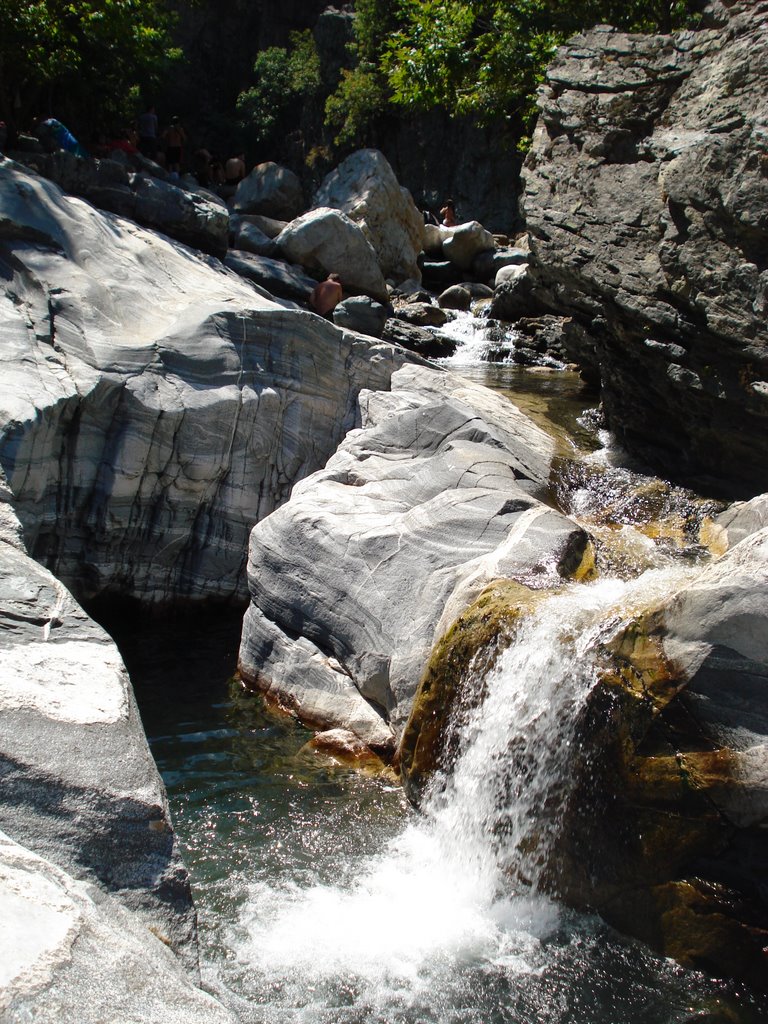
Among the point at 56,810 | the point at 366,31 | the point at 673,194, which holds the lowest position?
the point at 56,810

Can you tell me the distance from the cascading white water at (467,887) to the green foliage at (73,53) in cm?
1447

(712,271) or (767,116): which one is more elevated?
(767,116)

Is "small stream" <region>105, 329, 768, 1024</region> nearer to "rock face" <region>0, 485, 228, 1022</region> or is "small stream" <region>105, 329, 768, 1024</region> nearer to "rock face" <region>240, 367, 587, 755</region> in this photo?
"rock face" <region>240, 367, 587, 755</region>

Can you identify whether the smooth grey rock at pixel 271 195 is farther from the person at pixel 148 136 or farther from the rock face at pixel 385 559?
the rock face at pixel 385 559

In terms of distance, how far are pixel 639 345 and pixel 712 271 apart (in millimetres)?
1504

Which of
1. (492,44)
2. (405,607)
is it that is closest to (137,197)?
(492,44)

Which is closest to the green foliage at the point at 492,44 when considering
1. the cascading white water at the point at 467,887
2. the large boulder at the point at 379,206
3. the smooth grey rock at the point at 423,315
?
the large boulder at the point at 379,206

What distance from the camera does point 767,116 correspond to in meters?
8.23

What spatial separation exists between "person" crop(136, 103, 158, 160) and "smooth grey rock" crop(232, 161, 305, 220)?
2.25 m

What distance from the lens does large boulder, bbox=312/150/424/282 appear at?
889 inches

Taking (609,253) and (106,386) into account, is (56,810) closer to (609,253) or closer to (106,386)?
(106,386)

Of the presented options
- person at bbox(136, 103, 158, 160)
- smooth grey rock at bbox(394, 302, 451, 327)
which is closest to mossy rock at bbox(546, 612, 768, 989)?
smooth grey rock at bbox(394, 302, 451, 327)

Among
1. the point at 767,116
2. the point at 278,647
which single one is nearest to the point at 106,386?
the point at 278,647

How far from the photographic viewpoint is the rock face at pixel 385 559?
6941 millimetres
